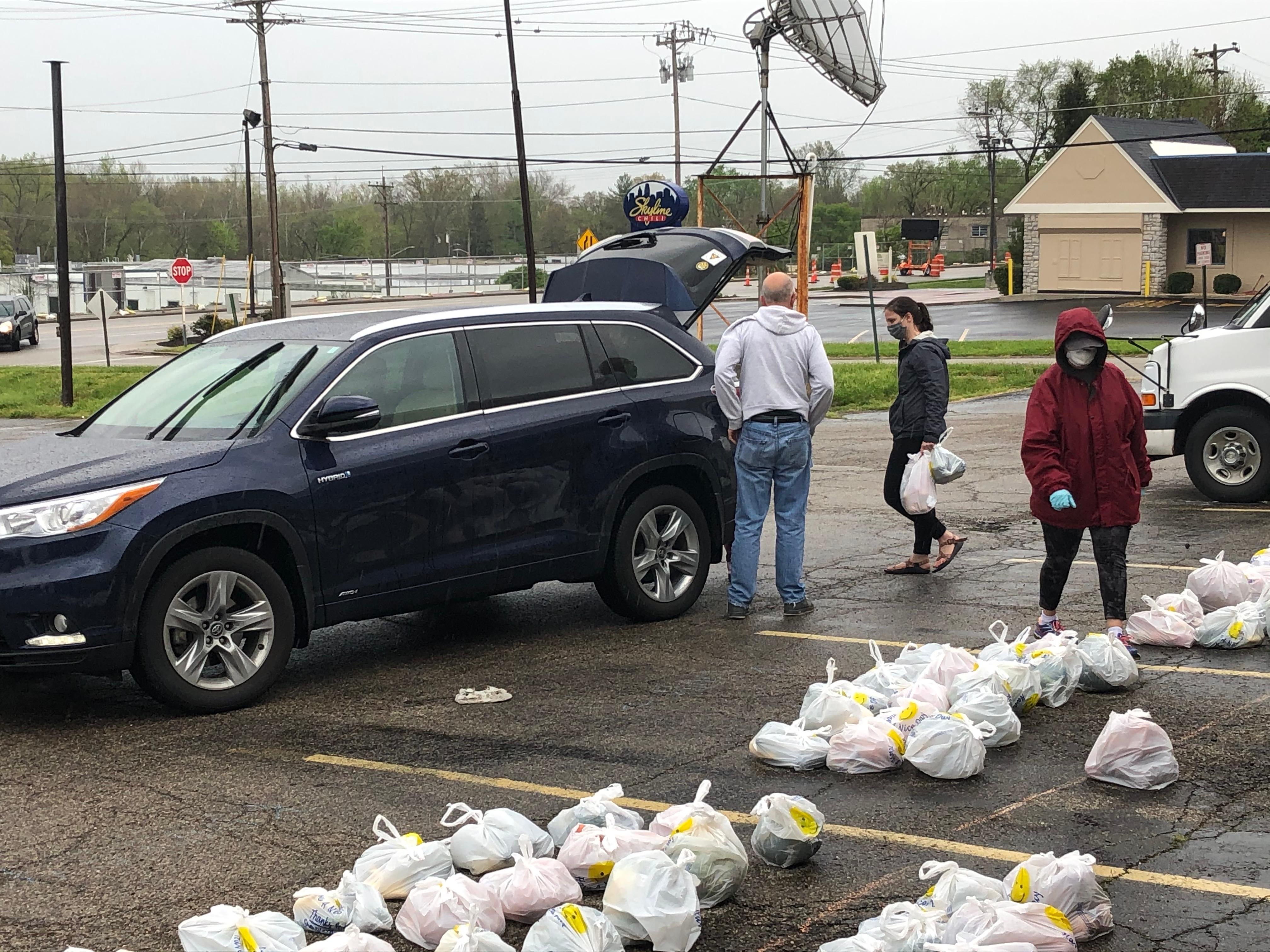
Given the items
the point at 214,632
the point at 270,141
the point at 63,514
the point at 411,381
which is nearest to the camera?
the point at 63,514

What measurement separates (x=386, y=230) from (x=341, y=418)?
9575 centimetres

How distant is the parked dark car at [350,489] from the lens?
6328 millimetres

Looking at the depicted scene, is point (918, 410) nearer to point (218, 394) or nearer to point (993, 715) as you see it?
point (993, 715)

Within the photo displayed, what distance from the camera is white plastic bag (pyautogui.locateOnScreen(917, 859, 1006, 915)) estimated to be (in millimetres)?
3982

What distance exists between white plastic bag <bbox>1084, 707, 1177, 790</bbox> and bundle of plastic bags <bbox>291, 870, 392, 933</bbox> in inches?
106

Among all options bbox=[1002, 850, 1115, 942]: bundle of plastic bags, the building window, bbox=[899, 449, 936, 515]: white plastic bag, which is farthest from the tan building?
bbox=[1002, 850, 1115, 942]: bundle of plastic bags

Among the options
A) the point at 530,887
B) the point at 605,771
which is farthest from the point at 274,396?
the point at 530,887

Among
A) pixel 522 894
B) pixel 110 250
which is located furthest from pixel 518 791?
pixel 110 250

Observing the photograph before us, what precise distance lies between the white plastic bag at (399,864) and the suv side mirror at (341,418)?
2772mm

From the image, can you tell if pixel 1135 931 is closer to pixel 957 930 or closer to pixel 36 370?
pixel 957 930

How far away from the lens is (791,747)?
564cm

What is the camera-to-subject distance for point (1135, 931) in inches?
160

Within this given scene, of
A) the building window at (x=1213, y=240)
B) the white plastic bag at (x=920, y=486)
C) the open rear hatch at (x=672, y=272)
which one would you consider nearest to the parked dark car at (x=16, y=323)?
the building window at (x=1213, y=240)

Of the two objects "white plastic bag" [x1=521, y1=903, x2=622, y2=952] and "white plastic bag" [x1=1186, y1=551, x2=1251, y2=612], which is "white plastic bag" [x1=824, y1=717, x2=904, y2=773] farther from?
"white plastic bag" [x1=1186, y1=551, x2=1251, y2=612]
